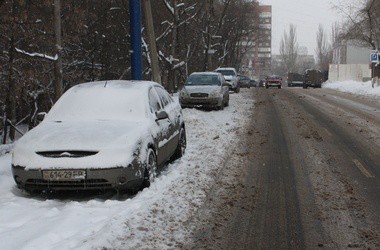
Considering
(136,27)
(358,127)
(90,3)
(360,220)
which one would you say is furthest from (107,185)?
(90,3)

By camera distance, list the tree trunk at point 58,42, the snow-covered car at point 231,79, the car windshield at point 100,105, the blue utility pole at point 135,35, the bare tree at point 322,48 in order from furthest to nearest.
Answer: the bare tree at point 322,48, the snow-covered car at point 231,79, the blue utility pole at point 135,35, the tree trunk at point 58,42, the car windshield at point 100,105

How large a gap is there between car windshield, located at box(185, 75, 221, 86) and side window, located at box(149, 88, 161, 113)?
1062cm

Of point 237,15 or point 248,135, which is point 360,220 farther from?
point 237,15

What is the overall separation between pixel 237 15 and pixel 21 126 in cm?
3037

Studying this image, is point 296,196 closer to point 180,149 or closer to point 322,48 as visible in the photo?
point 180,149

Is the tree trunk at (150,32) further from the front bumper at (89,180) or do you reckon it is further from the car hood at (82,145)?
the front bumper at (89,180)

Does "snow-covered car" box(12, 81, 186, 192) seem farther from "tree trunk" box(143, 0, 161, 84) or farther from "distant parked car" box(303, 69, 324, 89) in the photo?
"distant parked car" box(303, 69, 324, 89)

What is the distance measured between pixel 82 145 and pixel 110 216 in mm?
1055

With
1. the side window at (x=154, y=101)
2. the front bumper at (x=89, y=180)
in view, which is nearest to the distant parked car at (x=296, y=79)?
the side window at (x=154, y=101)

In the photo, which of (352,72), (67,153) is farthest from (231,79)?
(352,72)

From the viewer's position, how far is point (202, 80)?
18188mm

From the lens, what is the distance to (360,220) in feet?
15.9

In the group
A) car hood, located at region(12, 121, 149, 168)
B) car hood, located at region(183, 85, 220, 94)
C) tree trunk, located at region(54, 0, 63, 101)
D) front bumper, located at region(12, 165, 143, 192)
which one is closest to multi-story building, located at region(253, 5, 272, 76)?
car hood, located at region(183, 85, 220, 94)

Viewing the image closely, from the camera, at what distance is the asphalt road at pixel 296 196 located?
435cm
